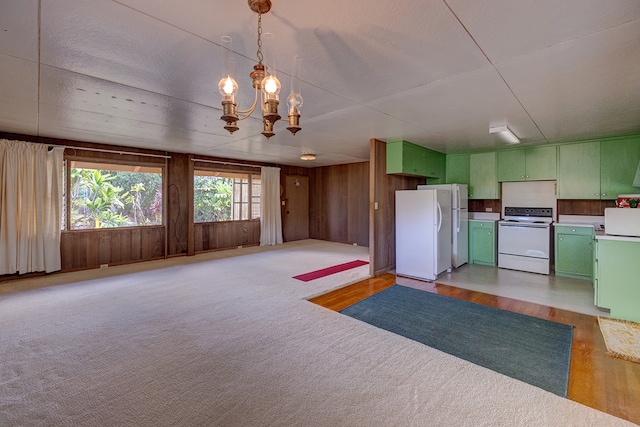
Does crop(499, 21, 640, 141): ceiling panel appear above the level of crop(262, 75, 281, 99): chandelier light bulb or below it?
above

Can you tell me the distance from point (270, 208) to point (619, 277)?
6.70 meters

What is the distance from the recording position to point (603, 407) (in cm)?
177

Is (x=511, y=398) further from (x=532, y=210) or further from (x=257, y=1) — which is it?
(x=532, y=210)

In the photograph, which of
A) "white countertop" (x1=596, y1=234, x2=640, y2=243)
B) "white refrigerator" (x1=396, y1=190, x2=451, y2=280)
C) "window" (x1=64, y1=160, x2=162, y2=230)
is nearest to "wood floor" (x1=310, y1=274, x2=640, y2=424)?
"white refrigerator" (x1=396, y1=190, x2=451, y2=280)

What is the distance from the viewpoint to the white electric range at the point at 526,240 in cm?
476

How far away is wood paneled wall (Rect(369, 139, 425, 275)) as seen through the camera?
4.73 metres

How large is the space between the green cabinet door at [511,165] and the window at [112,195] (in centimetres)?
706

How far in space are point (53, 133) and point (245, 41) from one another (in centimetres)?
459

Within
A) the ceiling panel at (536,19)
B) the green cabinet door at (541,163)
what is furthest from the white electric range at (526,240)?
the ceiling panel at (536,19)

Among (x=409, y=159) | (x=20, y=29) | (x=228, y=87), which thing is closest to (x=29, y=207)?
(x=20, y=29)

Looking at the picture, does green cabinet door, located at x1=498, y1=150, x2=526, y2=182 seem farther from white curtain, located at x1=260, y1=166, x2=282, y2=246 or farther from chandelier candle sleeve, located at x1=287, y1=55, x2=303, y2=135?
white curtain, located at x1=260, y1=166, x2=282, y2=246

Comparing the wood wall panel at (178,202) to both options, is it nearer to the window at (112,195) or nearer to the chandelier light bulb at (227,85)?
the window at (112,195)

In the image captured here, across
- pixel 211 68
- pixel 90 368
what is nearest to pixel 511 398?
pixel 90 368

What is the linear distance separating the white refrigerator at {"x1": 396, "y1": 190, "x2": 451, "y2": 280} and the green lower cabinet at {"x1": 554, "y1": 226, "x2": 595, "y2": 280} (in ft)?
5.73
